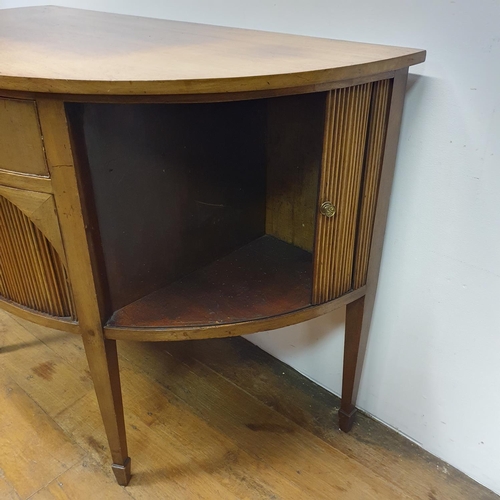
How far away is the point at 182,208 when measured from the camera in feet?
2.85

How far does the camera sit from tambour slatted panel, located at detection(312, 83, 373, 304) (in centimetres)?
69

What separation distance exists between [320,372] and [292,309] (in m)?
0.47

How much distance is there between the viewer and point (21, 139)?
66 cm

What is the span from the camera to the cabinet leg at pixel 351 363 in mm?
964

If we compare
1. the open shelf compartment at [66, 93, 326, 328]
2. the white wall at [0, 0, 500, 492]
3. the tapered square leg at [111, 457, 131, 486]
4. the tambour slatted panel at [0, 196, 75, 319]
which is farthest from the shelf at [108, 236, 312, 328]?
the tapered square leg at [111, 457, 131, 486]

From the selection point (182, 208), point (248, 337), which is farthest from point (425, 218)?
point (248, 337)

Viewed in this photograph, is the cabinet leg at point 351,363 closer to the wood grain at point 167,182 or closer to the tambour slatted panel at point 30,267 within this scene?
the wood grain at point 167,182

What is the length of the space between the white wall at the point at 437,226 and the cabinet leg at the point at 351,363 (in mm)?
68

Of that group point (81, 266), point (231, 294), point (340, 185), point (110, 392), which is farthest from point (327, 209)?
point (110, 392)

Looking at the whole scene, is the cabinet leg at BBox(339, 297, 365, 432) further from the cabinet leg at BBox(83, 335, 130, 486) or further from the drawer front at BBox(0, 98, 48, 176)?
the drawer front at BBox(0, 98, 48, 176)

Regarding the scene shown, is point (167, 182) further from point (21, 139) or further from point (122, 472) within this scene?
point (122, 472)

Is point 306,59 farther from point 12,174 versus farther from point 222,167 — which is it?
point 12,174

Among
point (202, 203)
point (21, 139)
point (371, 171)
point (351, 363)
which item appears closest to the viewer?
point (21, 139)

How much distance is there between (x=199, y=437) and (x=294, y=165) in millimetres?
627
